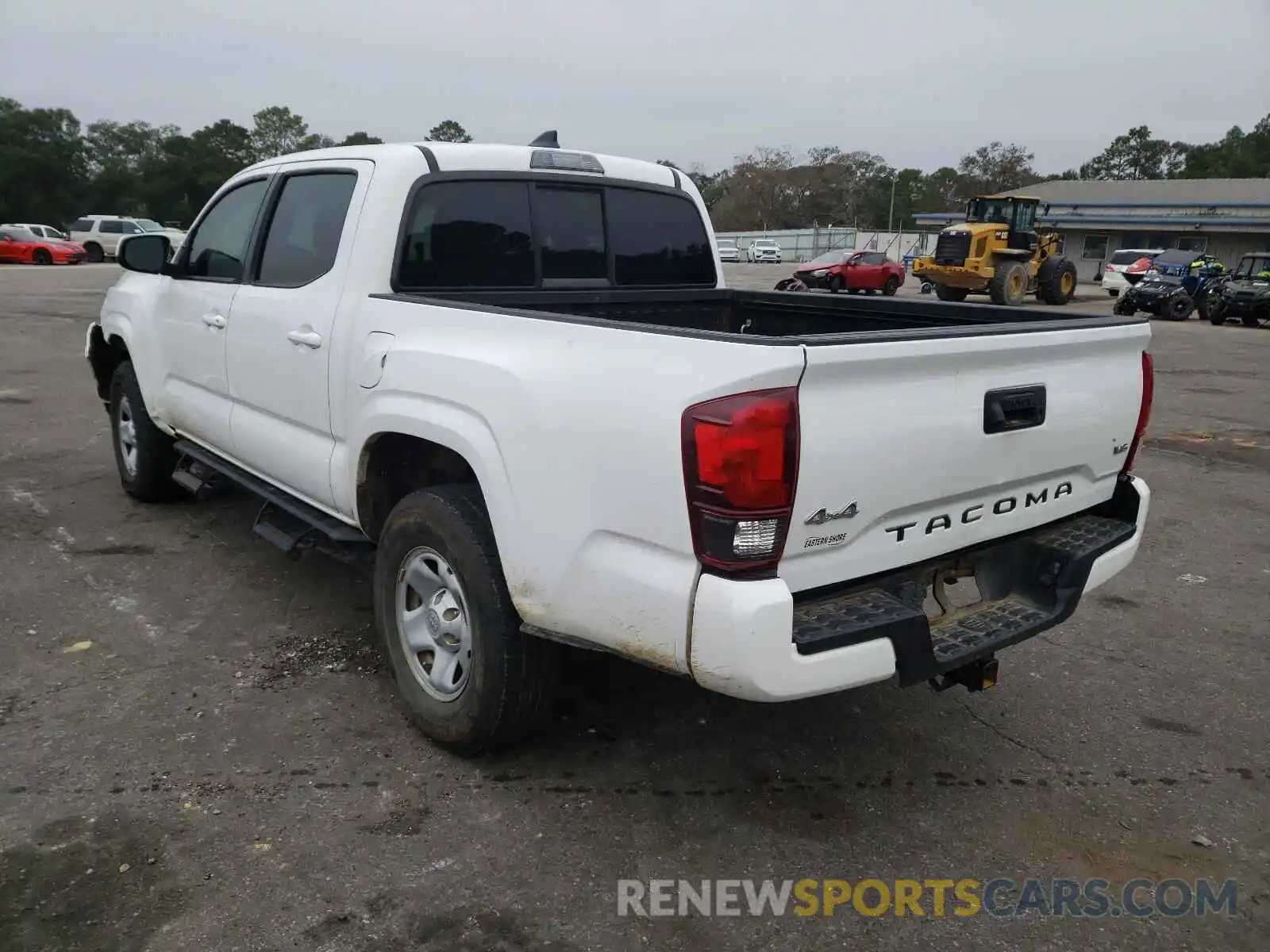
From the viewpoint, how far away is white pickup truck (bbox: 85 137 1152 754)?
2.29 meters

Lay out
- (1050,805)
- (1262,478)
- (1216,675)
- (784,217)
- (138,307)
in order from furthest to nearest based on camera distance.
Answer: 1. (784,217)
2. (1262,478)
3. (138,307)
4. (1216,675)
5. (1050,805)

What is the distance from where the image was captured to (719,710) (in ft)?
11.8

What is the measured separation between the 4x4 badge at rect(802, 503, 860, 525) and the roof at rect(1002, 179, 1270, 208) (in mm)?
53526

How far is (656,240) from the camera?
4.47 meters

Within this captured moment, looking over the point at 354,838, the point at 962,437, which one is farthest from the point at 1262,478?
the point at 354,838

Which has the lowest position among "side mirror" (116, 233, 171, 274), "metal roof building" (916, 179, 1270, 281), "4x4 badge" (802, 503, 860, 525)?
"4x4 badge" (802, 503, 860, 525)

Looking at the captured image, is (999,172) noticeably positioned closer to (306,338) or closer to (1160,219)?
(1160,219)

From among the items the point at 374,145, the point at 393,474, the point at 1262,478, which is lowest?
the point at 1262,478

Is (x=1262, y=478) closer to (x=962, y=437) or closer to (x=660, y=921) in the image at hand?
(x=962, y=437)

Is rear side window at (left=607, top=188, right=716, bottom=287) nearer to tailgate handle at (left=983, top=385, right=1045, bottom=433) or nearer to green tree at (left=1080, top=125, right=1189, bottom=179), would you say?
tailgate handle at (left=983, top=385, right=1045, bottom=433)

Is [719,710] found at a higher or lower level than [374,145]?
lower

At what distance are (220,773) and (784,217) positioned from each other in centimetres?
10159

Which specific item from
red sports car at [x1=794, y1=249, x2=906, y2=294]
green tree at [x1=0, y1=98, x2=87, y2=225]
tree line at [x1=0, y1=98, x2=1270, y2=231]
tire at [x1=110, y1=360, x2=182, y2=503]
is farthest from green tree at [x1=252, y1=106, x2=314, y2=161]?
tire at [x1=110, y1=360, x2=182, y2=503]

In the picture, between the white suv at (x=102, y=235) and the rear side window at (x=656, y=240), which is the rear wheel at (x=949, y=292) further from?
the white suv at (x=102, y=235)
